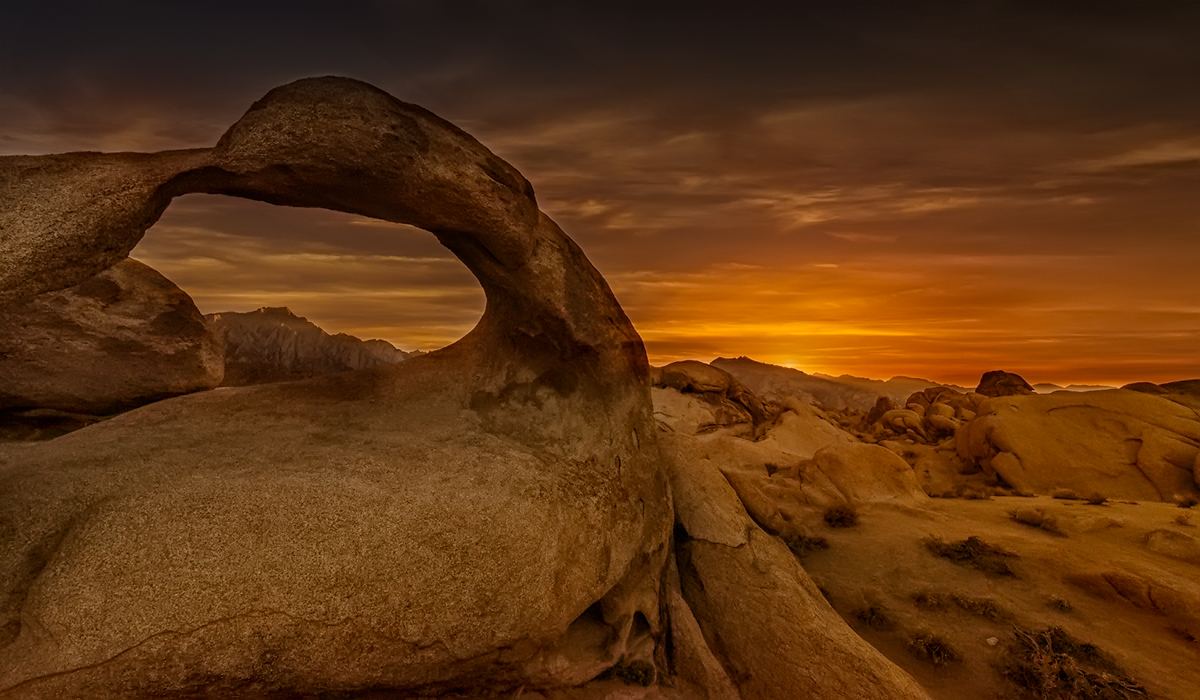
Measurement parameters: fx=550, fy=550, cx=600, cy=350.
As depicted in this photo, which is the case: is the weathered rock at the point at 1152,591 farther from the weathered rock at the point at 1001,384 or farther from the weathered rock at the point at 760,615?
the weathered rock at the point at 1001,384

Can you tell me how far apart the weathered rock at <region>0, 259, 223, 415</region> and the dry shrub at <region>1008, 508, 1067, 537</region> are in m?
21.8

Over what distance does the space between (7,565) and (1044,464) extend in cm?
3251

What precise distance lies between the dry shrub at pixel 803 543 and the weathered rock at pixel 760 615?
11.8 feet

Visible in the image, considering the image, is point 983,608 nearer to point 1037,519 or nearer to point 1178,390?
point 1037,519

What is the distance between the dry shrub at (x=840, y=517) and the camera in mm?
16578

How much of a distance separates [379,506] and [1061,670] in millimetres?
11291

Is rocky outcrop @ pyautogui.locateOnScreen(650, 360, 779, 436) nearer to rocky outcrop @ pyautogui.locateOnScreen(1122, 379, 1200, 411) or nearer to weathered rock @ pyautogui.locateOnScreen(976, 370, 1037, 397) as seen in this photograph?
rocky outcrop @ pyautogui.locateOnScreen(1122, 379, 1200, 411)

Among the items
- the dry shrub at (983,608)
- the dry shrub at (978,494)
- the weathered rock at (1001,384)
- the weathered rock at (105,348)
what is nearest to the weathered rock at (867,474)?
the dry shrub at (978,494)

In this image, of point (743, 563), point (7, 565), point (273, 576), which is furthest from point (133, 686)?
point (743, 563)

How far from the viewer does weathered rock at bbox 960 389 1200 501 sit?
75.2ft

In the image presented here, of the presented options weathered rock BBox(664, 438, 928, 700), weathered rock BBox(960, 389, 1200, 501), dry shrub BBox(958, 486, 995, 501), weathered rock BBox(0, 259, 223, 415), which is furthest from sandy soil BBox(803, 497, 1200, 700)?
weathered rock BBox(0, 259, 223, 415)

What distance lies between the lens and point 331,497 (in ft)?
23.8

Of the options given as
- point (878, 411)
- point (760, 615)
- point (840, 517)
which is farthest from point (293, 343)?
point (760, 615)

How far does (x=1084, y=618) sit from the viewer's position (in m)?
10.7
